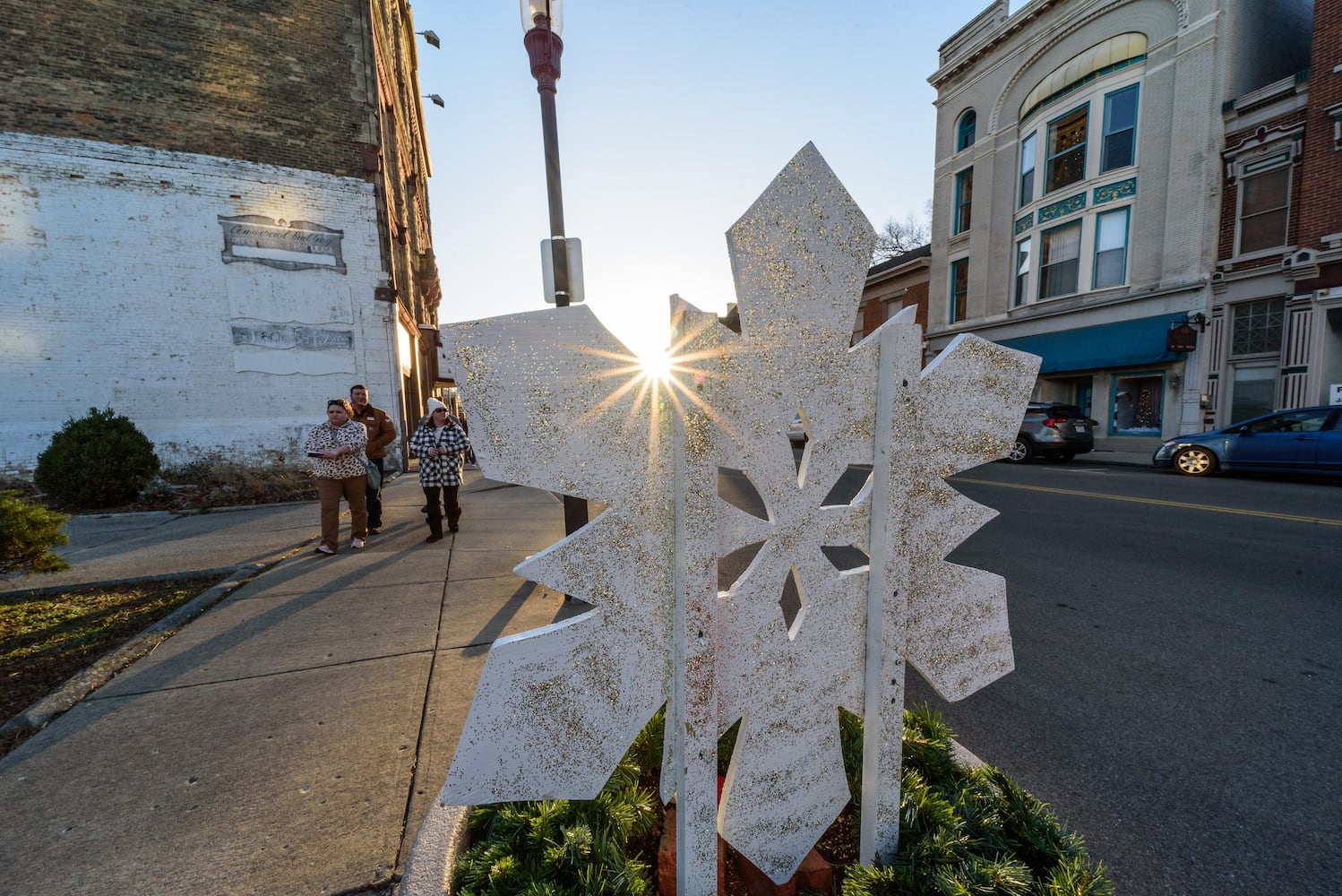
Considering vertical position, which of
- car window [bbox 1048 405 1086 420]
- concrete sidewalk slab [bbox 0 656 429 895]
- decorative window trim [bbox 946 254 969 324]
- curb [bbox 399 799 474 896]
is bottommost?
concrete sidewalk slab [bbox 0 656 429 895]

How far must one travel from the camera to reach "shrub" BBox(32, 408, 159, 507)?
7.11 m

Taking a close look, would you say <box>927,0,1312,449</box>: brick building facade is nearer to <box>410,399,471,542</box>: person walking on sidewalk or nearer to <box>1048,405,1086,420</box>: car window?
<box>1048,405,1086,420</box>: car window

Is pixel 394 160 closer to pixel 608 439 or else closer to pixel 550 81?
pixel 550 81

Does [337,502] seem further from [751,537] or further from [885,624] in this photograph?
[885,624]

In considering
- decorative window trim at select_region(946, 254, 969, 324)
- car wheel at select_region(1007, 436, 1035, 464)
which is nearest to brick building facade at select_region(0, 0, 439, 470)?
car wheel at select_region(1007, 436, 1035, 464)

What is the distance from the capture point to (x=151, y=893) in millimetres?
1538

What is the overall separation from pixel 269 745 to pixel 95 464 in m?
8.06

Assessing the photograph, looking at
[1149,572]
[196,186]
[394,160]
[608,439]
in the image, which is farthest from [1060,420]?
[196,186]

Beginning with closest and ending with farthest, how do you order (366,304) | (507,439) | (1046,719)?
(507,439), (1046,719), (366,304)

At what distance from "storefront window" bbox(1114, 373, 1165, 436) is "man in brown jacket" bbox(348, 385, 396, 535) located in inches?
766

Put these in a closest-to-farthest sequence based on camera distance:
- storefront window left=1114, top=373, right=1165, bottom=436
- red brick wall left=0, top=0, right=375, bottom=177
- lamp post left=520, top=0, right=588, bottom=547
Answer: lamp post left=520, top=0, right=588, bottom=547 < red brick wall left=0, top=0, right=375, bottom=177 < storefront window left=1114, top=373, right=1165, bottom=436

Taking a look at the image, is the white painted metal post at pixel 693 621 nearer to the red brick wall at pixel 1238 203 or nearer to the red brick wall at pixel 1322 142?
the red brick wall at pixel 1322 142

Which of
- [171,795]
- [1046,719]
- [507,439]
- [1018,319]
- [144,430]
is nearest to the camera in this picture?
[507,439]

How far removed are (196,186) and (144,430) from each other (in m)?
4.51
